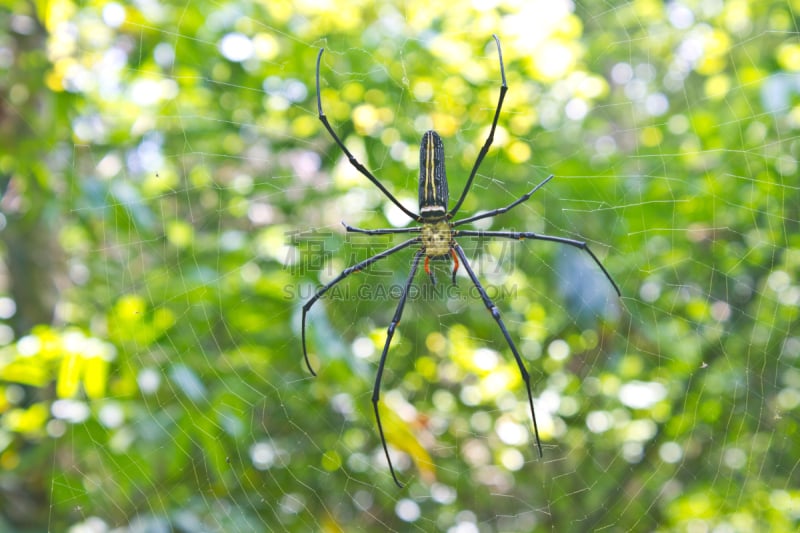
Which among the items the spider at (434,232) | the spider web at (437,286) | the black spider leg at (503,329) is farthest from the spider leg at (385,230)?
the spider web at (437,286)

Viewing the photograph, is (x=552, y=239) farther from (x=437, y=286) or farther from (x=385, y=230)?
(x=437, y=286)

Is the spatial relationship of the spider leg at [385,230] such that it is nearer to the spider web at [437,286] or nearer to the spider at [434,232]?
the spider at [434,232]

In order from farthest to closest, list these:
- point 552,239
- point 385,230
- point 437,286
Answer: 1. point 437,286
2. point 385,230
3. point 552,239

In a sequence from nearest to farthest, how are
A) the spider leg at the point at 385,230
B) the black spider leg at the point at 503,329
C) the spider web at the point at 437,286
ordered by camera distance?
the black spider leg at the point at 503,329 → the spider leg at the point at 385,230 → the spider web at the point at 437,286

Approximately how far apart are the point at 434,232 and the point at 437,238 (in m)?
0.04

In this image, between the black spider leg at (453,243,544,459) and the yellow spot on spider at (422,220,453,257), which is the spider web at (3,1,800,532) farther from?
the black spider leg at (453,243,544,459)

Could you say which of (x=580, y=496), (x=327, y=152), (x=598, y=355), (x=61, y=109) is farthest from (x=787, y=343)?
(x=61, y=109)

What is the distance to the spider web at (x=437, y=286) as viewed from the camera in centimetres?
323

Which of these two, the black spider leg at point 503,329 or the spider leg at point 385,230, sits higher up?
the spider leg at point 385,230

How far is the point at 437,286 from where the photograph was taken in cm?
354

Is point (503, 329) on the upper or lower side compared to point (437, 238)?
lower

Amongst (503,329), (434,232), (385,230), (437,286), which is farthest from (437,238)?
(503,329)

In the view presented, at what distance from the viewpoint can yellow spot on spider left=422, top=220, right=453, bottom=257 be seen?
10.1 feet

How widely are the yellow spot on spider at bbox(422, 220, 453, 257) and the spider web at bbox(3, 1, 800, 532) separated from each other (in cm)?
36
